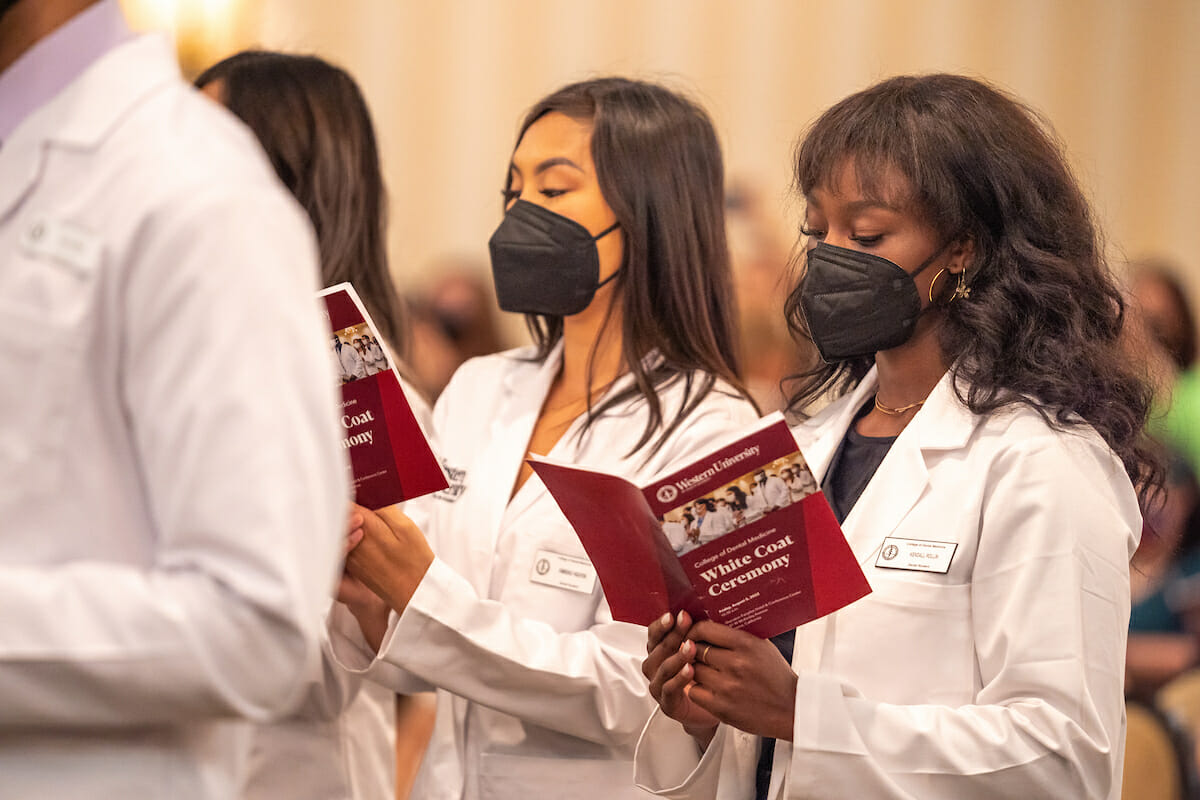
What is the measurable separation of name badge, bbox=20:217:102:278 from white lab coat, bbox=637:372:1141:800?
1.10 m

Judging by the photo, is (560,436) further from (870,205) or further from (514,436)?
(870,205)

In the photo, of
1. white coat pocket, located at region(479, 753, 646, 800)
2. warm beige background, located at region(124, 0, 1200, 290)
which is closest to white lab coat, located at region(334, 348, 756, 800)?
white coat pocket, located at region(479, 753, 646, 800)

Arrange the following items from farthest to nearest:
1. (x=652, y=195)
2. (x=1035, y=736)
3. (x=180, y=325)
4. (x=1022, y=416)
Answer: (x=652, y=195) → (x=1022, y=416) → (x=1035, y=736) → (x=180, y=325)

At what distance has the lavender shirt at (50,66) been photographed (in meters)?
1.12

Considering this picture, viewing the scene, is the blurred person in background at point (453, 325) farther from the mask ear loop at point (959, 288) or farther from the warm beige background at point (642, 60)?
the mask ear loop at point (959, 288)

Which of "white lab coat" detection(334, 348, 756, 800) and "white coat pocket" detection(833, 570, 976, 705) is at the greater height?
"white coat pocket" detection(833, 570, 976, 705)

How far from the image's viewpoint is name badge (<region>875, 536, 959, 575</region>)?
1.77 m

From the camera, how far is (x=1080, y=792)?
167 cm

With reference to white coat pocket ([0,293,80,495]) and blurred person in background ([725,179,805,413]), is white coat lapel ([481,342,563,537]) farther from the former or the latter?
blurred person in background ([725,179,805,413])

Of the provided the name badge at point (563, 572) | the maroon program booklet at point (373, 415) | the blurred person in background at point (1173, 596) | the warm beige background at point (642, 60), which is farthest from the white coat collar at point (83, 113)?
the warm beige background at point (642, 60)

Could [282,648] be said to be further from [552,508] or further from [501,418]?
[501,418]

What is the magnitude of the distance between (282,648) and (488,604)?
1096 millimetres

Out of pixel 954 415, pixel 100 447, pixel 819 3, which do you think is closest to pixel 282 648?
pixel 100 447

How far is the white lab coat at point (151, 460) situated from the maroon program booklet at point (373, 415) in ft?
2.71
